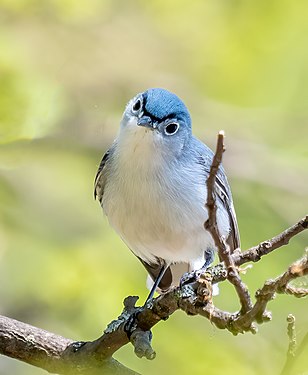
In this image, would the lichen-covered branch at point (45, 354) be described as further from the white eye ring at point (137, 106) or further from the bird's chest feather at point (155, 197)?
the white eye ring at point (137, 106)

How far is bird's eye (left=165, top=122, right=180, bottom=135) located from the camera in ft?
12.0

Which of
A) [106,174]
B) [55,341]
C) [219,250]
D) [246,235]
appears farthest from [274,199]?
[219,250]

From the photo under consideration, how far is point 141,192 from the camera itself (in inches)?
140

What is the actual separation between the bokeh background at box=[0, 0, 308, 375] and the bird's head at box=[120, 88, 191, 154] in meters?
0.52

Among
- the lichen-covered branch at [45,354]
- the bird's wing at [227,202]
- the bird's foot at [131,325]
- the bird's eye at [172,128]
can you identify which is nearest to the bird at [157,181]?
the bird's eye at [172,128]

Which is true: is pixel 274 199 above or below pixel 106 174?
above

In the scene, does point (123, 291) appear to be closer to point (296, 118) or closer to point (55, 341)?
point (55, 341)

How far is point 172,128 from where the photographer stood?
3699 mm

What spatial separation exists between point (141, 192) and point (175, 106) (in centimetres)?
45

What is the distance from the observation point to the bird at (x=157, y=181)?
3.57 meters

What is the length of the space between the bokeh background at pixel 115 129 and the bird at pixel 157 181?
47cm

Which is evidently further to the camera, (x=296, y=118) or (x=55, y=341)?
(x=296, y=118)

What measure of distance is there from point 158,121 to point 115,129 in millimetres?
1817

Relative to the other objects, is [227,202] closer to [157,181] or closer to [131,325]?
[157,181]
